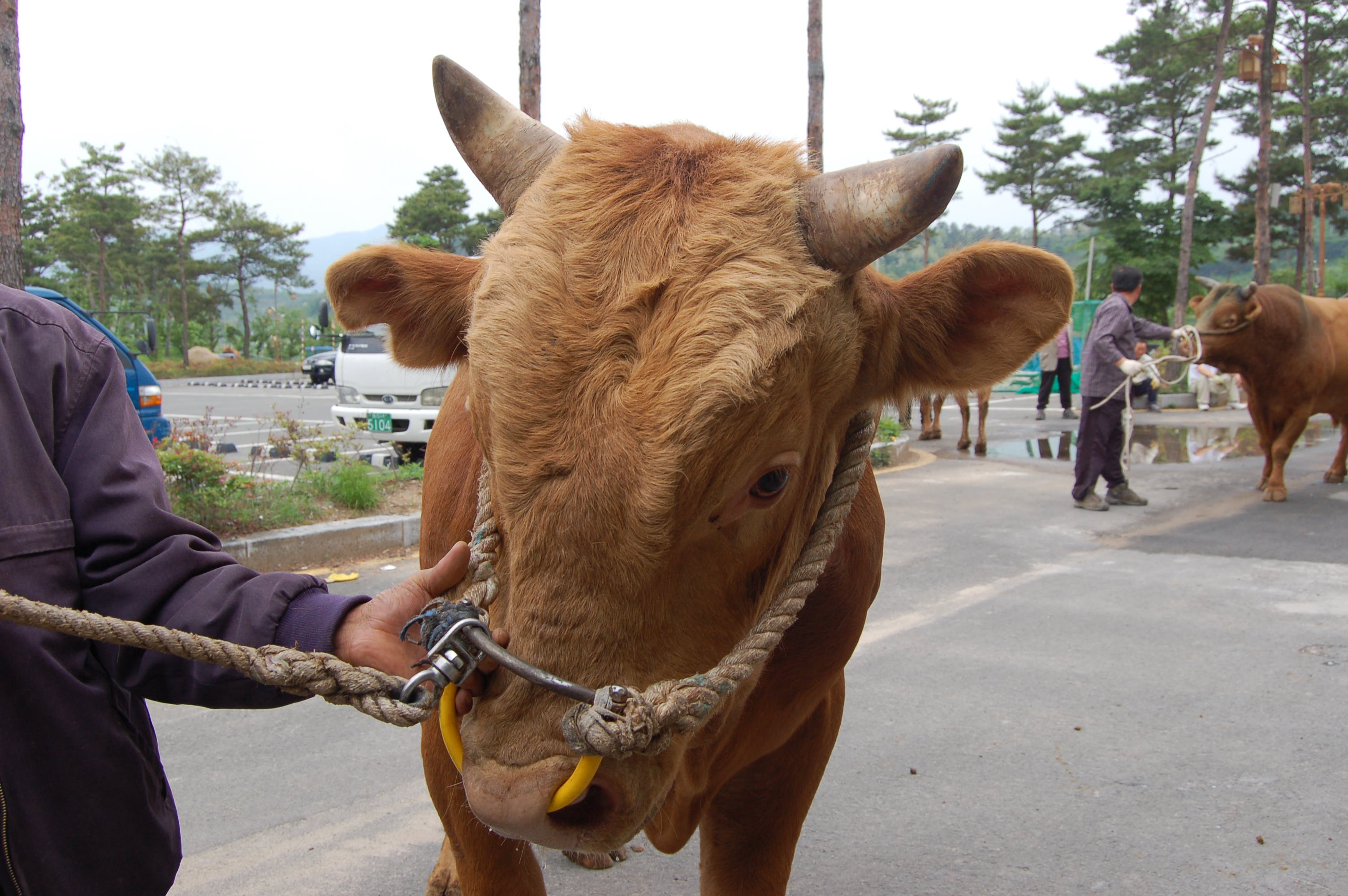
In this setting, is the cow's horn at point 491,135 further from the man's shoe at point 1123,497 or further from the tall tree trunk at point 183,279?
the tall tree trunk at point 183,279

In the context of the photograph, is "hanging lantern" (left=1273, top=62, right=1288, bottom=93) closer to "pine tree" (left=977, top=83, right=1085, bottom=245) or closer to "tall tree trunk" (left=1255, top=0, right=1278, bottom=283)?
"tall tree trunk" (left=1255, top=0, right=1278, bottom=283)

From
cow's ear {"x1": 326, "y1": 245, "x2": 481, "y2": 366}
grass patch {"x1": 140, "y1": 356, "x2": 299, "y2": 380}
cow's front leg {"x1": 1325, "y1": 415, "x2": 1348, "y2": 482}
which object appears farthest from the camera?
grass patch {"x1": 140, "y1": 356, "x2": 299, "y2": 380}

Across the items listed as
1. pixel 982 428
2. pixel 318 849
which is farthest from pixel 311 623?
pixel 982 428

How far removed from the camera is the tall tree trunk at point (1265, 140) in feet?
72.1

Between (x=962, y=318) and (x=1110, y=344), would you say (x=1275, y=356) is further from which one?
(x=962, y=318)

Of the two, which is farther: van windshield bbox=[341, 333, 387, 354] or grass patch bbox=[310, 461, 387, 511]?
van windshield bbox=[341, 333, 387, 354]

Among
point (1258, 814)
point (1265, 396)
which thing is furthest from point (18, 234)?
point (1265, 396)

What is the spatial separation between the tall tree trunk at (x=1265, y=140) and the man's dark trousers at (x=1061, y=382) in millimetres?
8478

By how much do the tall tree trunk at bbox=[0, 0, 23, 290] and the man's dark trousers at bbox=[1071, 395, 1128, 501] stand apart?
28.4ft

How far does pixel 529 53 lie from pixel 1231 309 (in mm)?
7637

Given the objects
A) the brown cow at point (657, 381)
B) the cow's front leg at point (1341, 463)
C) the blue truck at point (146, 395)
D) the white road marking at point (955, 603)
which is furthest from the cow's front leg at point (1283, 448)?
the blue truck at point (146, 395)

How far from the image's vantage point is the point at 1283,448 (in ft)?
31.1

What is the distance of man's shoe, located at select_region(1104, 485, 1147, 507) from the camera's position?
29.8 ft

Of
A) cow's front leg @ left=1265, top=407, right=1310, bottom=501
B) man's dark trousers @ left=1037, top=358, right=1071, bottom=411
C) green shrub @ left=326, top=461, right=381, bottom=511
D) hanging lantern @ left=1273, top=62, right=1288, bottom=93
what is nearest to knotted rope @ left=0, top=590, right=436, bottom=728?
green shrub @ left=326, top=461, right=381, bottom=511
